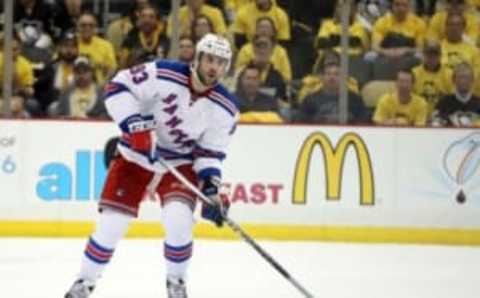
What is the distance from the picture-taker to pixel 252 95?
9.51 metres

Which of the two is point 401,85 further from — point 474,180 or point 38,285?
point 38,285

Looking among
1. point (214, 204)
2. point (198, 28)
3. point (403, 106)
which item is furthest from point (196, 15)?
point (214, 204)

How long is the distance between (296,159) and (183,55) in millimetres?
1042

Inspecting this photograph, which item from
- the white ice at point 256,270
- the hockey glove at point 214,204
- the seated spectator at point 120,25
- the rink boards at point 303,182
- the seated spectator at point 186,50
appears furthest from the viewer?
the seated spectator at point 120,25

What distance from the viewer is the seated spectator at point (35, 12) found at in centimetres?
942

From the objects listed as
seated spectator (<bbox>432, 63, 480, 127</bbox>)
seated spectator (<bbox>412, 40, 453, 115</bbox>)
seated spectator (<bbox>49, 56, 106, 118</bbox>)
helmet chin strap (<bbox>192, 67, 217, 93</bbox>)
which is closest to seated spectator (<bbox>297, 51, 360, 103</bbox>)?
seated spectator (<bbox>412, 40, 453, 115</bbox>)

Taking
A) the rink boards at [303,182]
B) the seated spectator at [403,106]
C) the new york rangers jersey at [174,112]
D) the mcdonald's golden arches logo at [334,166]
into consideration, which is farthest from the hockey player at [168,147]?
the seated spectator at [403,106]

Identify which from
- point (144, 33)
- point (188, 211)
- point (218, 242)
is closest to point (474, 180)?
point (218, 242)

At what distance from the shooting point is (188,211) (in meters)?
5.85

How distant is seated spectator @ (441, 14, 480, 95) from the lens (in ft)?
31.4

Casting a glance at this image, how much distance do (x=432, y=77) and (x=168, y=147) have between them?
398 cm

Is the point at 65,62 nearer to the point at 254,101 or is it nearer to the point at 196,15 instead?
the point at 196,15

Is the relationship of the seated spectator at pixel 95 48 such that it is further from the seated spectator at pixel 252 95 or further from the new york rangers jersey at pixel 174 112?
the new york rangers jersey at pixel 174 112

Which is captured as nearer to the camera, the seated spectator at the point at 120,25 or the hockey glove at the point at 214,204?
the hockey glove at the point at 214,204
